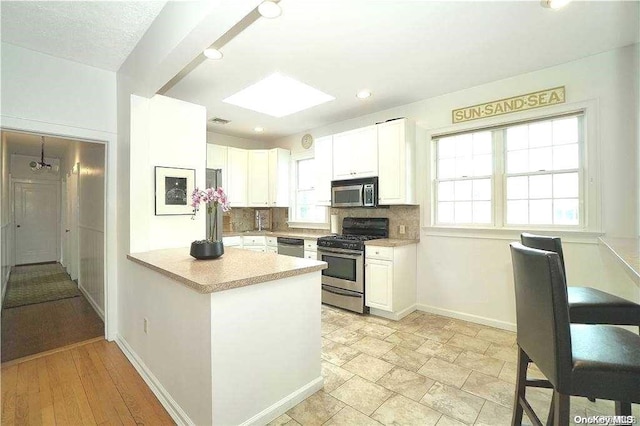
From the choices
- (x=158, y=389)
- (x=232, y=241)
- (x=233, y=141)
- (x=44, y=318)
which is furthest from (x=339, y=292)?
(x=44, y=318)

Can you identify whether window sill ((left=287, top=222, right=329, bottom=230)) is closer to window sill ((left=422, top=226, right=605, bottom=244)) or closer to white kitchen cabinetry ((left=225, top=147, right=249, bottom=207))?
white kitchen cabinetry ((left=225, top=147, right=249, bottom=207))

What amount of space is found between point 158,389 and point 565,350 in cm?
236

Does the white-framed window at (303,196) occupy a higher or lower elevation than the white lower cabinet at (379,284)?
higher

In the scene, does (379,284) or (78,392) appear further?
(379,284)

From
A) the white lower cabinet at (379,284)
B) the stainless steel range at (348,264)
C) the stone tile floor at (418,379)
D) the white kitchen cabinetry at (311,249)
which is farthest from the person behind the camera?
the white kitchen cabinetry at (311,249)

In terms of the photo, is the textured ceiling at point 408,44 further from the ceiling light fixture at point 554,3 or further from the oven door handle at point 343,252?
the oven door handle at point 343,252

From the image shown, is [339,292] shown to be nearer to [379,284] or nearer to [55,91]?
[379,284]

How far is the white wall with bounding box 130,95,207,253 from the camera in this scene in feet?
8.67

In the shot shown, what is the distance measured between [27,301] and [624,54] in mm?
7443

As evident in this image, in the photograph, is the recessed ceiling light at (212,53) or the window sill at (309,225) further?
the window sill at (309,225)

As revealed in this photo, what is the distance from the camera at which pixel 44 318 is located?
343cm

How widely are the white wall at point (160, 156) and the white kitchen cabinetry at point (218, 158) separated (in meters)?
1.52

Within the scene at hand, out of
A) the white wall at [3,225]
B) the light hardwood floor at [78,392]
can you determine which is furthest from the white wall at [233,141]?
the light hardwood floor at [78,392]

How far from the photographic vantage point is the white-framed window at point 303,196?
16.4ft
